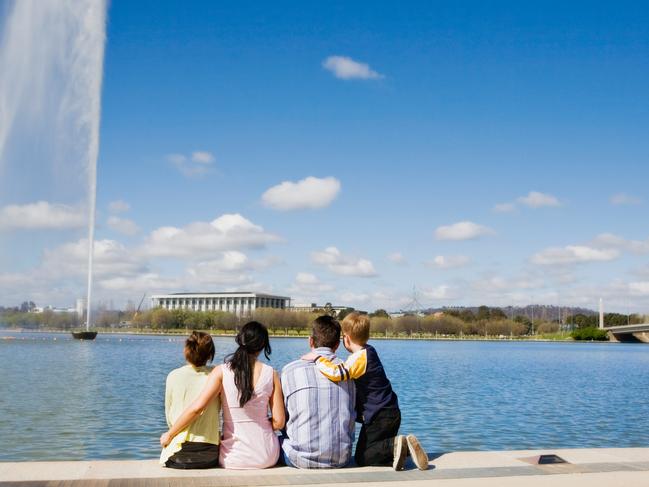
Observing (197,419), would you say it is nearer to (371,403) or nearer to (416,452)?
(371,403)

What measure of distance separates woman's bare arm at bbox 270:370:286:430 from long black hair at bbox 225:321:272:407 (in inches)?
11.8

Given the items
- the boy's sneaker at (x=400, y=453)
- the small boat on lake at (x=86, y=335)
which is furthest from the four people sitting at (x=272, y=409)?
the small boat on lake at (x=86, y=335)

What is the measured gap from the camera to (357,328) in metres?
8.98

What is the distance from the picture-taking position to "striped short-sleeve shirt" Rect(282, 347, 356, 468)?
8680 mm

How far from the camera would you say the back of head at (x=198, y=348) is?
8734mm

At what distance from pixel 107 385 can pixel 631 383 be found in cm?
3155

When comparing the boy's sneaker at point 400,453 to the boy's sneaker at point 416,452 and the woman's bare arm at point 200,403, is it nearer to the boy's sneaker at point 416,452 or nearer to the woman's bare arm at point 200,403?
the boy's sneaker at point 416,452

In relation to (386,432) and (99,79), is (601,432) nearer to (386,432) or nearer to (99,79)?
(386,432)

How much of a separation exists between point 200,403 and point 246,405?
0.56 metres

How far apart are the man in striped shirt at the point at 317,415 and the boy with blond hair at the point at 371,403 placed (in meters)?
0.15

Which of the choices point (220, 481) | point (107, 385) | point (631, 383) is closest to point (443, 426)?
point (220, 481)

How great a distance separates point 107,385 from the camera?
33.9 meters

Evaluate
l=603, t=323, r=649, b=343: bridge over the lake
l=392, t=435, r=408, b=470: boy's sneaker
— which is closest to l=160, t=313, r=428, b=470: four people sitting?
l=392, t=435, r=408, b=470: boy's sneaker

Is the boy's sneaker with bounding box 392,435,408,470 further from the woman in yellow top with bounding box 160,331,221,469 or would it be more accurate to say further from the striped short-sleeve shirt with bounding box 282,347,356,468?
the woman in yellow top with bounding box 160,331,221,469
